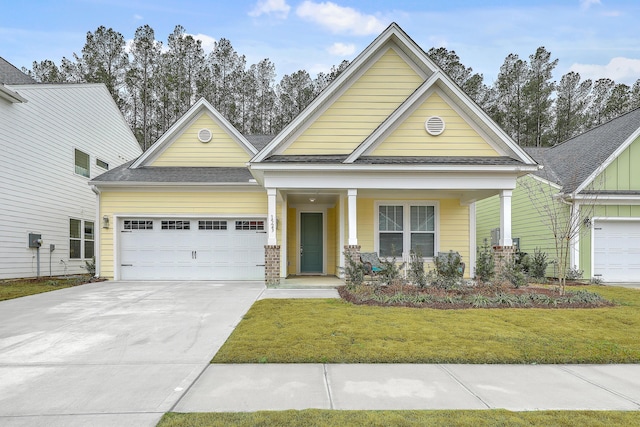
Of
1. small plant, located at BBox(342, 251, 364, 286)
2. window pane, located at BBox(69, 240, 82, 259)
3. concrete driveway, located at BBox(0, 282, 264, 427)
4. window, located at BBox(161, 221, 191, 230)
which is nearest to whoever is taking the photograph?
concrete driveway, located at BBox(0, 282, 264, 427)

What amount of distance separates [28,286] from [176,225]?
4.58 m

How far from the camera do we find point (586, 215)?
41.6 feet

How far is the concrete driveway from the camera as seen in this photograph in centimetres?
334

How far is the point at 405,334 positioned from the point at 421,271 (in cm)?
380

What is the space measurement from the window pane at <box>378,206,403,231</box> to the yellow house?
0.03 meters

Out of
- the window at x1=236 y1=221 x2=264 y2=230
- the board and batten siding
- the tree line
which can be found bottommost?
the window at x1=236 y1=221 x2=264 y2=230

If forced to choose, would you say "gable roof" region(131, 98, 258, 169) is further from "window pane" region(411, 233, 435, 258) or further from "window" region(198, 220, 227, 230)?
"window pane" region(411, 233, 435, 258)

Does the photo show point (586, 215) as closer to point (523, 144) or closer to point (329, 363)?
point (329, 363)

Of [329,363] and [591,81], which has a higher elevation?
[591,81]

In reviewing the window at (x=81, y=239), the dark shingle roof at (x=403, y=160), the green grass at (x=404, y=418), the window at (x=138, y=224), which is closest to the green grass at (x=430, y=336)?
the green grass at (x=404, y=418)

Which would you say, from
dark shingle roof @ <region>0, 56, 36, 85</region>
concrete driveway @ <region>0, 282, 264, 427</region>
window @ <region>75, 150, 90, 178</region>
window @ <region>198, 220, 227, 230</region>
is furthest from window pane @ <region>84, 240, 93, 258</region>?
concrete driveway @ <region>0, 282, 264, 427</region>

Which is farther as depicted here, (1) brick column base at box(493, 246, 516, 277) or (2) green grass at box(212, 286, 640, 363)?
(1) brick column base at box(493, 246, 516, 277)

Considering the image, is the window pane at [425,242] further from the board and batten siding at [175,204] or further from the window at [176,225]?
the window at [176,225]

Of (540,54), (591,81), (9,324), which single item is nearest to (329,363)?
(9,324)
